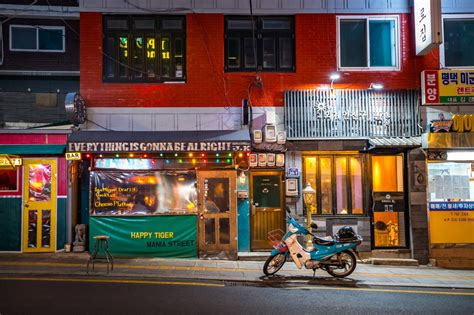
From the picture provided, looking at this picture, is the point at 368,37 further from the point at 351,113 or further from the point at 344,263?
the point at 344,263

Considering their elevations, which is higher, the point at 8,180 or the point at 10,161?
the point at 10,161

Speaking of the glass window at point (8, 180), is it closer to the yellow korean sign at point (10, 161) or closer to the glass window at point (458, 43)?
the yellow korean sign at point (10, 161)

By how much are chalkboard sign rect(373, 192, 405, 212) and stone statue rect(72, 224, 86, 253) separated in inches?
324

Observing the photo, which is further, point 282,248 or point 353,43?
point 353,43

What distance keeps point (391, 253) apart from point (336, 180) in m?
2.54

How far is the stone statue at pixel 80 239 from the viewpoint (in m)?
12.9

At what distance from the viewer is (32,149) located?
12906mm

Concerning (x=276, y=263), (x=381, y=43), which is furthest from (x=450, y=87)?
(x=276, y=263)

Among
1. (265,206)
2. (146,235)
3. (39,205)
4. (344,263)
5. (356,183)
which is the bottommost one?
(344,263)

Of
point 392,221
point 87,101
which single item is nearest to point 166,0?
point 87,101

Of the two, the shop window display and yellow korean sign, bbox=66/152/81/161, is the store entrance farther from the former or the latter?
the shop window display

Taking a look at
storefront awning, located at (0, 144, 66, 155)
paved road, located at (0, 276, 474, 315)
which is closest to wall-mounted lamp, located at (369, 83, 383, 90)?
paved road, located at (0, 276, 474, 315)

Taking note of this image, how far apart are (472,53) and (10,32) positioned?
1696 centimetres

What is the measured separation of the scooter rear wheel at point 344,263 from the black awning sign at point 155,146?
141 inches
